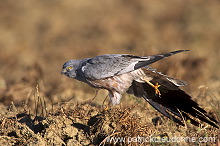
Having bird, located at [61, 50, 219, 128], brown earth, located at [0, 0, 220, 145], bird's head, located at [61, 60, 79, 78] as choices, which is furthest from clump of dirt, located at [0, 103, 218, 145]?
bird's head, located at [61, 60, 79, 78]

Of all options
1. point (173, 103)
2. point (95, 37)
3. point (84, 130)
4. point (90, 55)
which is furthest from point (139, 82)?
point (95, 37)

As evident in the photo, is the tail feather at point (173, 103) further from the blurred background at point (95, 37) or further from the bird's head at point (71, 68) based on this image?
the blurred background at point (95, 37)

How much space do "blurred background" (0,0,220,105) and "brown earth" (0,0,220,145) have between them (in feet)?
0.11

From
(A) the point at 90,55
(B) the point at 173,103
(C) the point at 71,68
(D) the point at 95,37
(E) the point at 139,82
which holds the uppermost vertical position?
(D) the point at 95,37

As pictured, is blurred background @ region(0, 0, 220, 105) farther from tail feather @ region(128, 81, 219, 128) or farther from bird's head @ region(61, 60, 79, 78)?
tail feather @ region(128, 81, 219, 128)

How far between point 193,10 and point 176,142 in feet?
39.7

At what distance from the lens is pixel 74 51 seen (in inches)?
446

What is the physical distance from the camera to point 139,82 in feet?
15.9

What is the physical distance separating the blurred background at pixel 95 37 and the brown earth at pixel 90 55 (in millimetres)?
33

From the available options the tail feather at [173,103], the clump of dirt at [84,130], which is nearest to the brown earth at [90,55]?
the clump of dirt at [84,130]

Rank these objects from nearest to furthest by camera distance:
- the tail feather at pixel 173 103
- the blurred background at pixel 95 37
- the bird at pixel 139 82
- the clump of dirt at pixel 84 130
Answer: the clump of dirt at pixel 84 130
the tail feather at pixel 173 103
the bird at pixel 139 82
the blurred background at pixel 95 37

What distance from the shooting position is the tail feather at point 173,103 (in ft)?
14.6

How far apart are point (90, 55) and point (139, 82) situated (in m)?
5.63

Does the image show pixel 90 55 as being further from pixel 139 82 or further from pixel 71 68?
pixel 139 82
